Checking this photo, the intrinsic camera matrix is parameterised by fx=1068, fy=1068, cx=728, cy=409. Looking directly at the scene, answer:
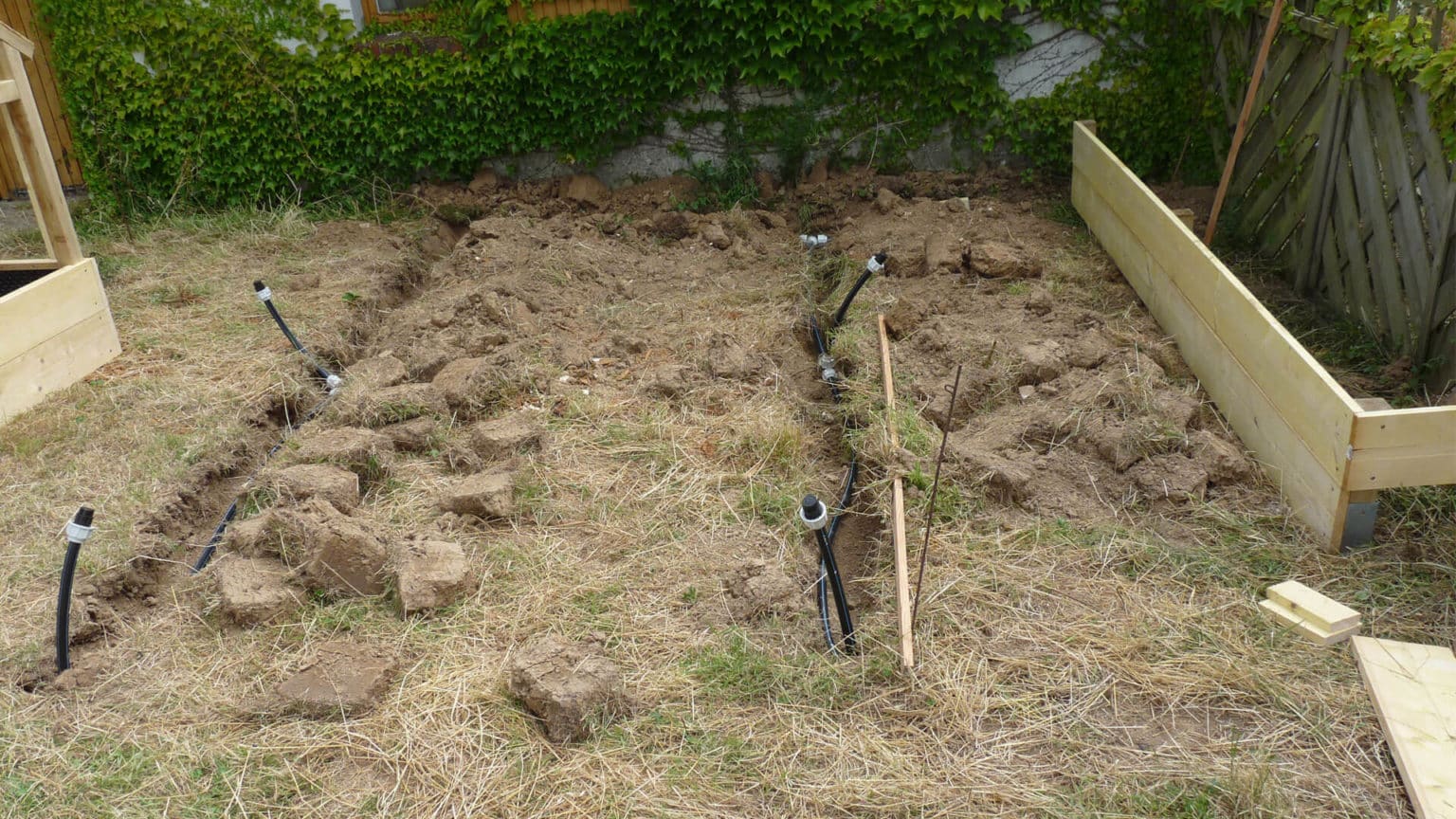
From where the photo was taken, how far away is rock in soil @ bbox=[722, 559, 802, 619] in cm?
366

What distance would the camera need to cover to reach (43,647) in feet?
11.8

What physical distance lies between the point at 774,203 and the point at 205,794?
18.8ft

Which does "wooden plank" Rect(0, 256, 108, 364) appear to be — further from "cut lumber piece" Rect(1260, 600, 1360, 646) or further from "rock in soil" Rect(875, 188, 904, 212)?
"cut lumber piece" Rect(1260, 600, 1360, 646)

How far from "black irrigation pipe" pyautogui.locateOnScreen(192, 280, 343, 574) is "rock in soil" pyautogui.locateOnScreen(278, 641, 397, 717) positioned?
Answer: 0.89 meters

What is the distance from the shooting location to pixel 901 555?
3.63m

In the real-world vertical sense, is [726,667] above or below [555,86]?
below

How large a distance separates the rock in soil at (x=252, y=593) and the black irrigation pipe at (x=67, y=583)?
463mm

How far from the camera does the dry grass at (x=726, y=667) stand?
9.68 feet

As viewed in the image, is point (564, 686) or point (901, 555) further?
point (901, 555)

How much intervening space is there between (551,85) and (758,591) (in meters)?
5.12

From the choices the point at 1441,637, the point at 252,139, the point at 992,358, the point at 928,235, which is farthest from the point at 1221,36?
the point at 252,139

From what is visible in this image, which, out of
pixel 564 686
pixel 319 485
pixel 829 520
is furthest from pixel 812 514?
pixel 319 485

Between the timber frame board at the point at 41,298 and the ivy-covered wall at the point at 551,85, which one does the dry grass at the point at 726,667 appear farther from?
the ivy-covered wall at the point at 551,85

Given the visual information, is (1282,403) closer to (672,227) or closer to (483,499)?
(483,499)
